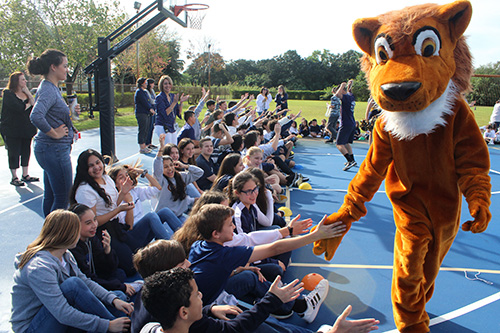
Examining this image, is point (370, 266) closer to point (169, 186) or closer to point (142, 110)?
point (169, 186)

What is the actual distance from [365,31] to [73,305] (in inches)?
112

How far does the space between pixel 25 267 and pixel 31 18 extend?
25416mm

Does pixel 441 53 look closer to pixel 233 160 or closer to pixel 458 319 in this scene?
pixel 458 319

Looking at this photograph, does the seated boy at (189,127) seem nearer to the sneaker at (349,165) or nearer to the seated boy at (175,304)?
the sneaker at (349,165)

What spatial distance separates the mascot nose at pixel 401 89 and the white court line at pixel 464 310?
188 cm

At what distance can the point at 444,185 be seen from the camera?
8.41 ft

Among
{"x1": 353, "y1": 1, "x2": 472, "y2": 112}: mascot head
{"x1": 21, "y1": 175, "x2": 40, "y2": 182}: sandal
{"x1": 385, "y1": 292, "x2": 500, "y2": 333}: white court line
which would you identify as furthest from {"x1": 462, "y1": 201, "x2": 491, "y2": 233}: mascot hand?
{"x1": 21, "y1": 175, "x2": 40, "y2": 182}: sandal

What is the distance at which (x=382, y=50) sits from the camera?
8.46ft

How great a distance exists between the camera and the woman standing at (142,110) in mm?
9570

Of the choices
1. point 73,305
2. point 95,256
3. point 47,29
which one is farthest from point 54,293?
point 47,29

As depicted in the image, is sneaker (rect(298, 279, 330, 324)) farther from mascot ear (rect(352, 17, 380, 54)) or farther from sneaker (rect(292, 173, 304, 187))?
sneaker (rect(292, 173, 304, 187))

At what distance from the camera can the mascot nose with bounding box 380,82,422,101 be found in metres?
2.31

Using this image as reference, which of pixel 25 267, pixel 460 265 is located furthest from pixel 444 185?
pixel 25 267

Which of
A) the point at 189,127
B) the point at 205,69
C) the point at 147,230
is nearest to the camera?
the point at 147,230
